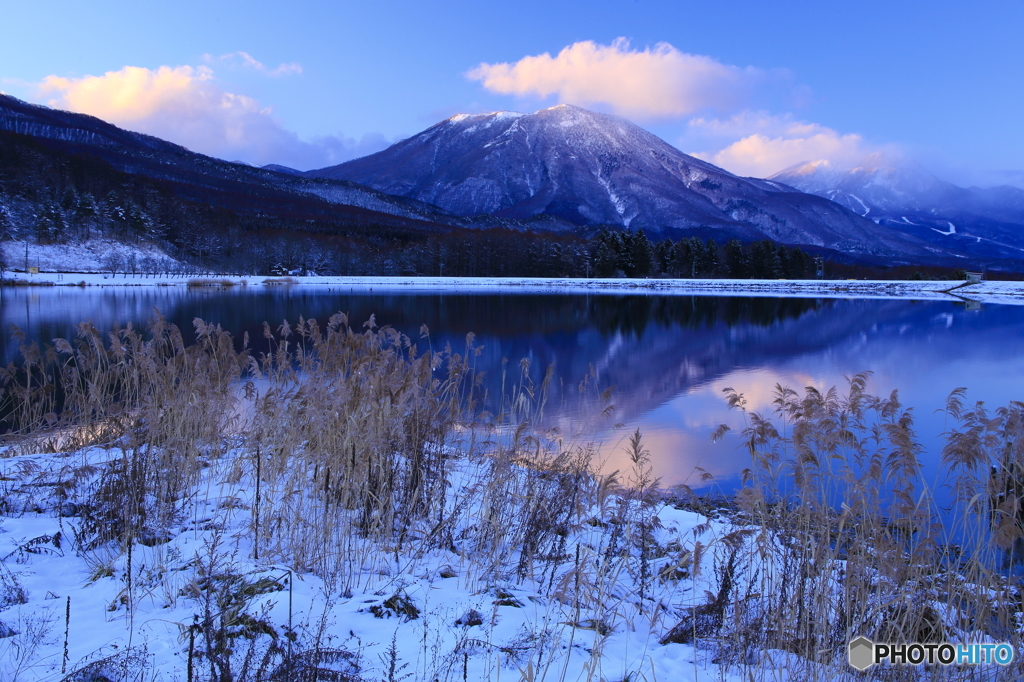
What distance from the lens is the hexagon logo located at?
10.8 ft

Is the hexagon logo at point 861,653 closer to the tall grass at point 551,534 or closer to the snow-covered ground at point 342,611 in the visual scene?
the tall grass at point 551,534

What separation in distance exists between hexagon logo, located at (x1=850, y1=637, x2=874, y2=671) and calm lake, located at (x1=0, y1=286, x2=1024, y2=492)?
11.3ft

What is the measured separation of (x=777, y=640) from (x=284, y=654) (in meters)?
2.78

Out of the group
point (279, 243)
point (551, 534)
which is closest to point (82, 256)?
point (279, 243)

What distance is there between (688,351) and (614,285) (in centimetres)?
5313

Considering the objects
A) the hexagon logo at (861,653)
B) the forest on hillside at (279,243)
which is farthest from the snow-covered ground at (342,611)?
the forest on hillside at (279,243)

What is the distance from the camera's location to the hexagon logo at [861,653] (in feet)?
10.8

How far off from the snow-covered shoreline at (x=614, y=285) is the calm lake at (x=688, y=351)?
2306 centimetres

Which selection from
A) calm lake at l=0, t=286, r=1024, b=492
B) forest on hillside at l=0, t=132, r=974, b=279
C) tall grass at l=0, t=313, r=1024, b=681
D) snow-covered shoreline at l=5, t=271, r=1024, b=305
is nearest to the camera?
tall grass at l=0, t=313, r=1024, b=681

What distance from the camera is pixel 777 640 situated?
3645 mm

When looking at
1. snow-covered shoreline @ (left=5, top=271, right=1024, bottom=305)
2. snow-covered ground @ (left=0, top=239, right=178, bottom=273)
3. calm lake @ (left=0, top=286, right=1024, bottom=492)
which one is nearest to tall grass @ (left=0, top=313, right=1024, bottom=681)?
calm lake @ (left=0, top=286, right=1024, bottom=492)

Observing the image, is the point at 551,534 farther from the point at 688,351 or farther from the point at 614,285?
the point at 614,285

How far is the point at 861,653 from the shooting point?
337 cm

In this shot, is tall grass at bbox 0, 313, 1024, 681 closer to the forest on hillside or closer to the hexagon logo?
the hexagon logo
